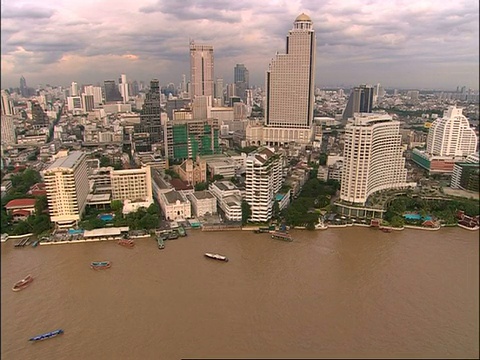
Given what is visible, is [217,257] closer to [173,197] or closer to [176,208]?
[176,208]

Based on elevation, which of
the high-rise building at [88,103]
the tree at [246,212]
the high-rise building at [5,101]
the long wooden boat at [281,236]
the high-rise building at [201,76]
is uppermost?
the high-rise building at [201,76]

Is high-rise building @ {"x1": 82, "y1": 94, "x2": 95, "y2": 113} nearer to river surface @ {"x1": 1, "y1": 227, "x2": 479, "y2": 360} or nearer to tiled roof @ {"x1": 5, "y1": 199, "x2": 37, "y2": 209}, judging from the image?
tiled roof @ {"x1": 5, "y1": 199, "x2": 37, "y2": 209}

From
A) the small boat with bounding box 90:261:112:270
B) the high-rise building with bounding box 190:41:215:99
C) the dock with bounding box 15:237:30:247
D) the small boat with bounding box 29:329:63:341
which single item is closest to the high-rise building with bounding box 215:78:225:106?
the high-rise building with bounding box 190:41:215:99

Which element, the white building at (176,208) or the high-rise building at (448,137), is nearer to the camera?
the white building at (176,208)

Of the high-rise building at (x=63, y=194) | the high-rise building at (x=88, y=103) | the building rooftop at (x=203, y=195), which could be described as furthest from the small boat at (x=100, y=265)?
the high-rise building at (x=88, y=103)

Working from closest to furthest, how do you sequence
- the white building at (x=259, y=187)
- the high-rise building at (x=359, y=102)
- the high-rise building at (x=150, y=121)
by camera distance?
1. the white building at (x=259, y=187)
2. the high-rise building at (x=150, y=121)
3. the high-rise building at (x=359, y=102)

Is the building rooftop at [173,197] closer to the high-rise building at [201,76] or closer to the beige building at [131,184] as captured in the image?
the beige building at [131,184]

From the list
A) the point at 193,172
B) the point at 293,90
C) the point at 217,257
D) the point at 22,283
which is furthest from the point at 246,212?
the point at 293,90

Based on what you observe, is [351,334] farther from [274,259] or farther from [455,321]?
[274,259]
